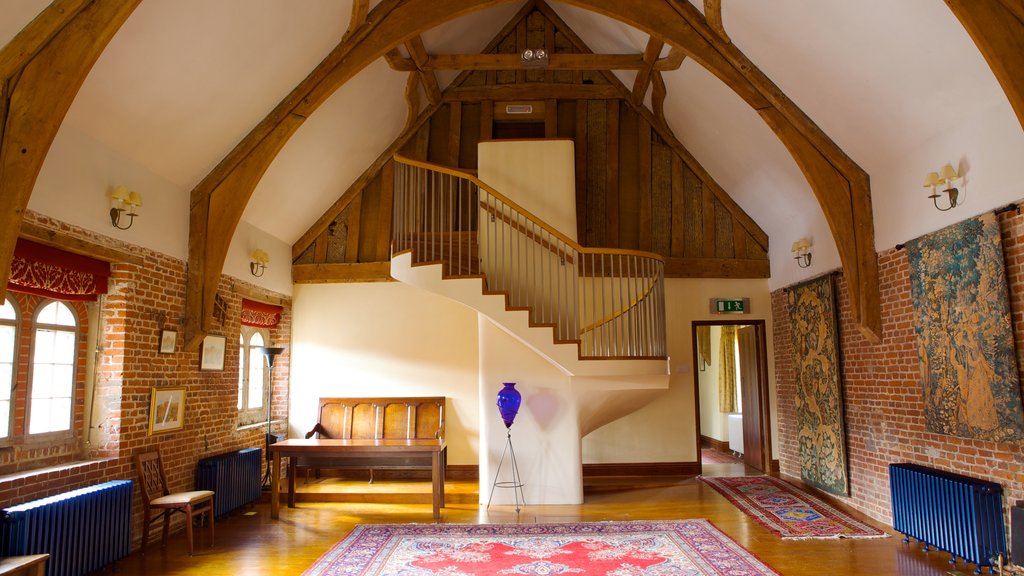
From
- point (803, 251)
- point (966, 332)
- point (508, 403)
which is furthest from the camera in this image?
point (803, 251)

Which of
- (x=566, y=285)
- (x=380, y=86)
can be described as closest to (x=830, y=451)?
(x=566, y=285)

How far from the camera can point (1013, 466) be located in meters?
4.59

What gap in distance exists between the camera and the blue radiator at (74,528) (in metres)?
4.07

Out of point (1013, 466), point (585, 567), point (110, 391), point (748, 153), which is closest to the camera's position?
point (1013, 466)

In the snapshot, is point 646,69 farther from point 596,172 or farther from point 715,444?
point 715,444

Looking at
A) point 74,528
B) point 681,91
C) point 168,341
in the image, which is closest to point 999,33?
point 681,91

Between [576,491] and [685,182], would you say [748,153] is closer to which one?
[685,182]

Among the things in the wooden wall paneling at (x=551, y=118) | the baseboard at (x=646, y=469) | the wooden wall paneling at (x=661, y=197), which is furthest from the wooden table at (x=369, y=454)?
the wooden wall paneling at (x=551, y=118)

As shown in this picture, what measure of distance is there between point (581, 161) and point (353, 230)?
10.5ft

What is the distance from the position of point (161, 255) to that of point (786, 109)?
576cm

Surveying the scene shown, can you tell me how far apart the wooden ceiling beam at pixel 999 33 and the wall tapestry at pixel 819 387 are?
3.25 m

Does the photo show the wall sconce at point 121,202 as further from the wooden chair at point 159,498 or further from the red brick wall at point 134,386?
the wooden chair at point 159,498

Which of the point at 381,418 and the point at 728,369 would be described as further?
the point at 728,369

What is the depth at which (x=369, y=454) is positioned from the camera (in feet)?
21.9
